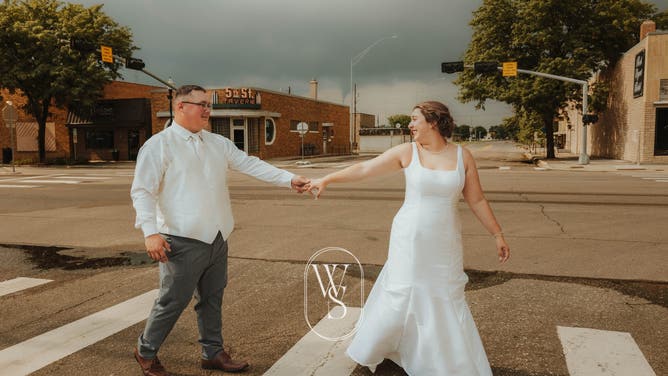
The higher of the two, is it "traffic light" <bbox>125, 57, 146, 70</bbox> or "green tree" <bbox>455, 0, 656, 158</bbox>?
"green tree" <bbox>455, 0, 656, 158</bbox>

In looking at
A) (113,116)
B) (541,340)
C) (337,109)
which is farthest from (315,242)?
(337,109)

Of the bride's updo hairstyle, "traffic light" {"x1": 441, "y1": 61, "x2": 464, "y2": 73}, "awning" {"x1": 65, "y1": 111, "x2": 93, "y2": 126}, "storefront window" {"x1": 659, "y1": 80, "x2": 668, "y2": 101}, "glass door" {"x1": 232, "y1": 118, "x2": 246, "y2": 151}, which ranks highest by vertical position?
"traffic light" {"x1": 441, "y1": 61, "x2": 464, "y2": 73}

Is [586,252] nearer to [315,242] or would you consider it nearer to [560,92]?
[315,242]

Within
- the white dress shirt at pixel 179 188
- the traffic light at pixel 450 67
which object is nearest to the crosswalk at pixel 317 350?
the white dress shirt at pixel 179 188

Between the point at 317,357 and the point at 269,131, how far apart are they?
126 ft

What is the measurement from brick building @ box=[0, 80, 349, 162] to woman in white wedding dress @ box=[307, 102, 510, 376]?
1393 inches

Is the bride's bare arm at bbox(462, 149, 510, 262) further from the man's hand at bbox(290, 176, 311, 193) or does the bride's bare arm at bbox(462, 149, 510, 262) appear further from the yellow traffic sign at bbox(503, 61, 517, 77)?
the yellow traffic sign at bbox(503, 61, 517, 77)

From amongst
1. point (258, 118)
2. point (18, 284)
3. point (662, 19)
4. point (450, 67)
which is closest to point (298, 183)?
point (18, 284)

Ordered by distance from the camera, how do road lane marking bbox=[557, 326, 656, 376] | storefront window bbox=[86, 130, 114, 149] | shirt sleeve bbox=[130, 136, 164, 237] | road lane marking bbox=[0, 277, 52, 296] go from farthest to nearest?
storefront window bbox=[86, 130, 114, 149], road lane marking bbox=[0, 277, 52, 296], road lane marking bbox=[557, 326, 656, 376], shirt sleeve bbox=[130, 136, 164, 237]

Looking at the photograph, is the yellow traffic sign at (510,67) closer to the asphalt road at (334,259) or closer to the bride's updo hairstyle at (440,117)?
the asphalt road at (334,259)

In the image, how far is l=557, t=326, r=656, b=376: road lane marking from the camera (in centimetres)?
361

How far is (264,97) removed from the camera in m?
40.2

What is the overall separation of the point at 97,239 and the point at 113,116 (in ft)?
120

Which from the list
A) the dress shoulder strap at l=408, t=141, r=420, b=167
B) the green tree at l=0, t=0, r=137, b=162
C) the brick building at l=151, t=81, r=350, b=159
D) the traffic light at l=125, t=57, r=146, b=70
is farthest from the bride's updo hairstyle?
the green tree at l=0, t=0, r=137, b=162
